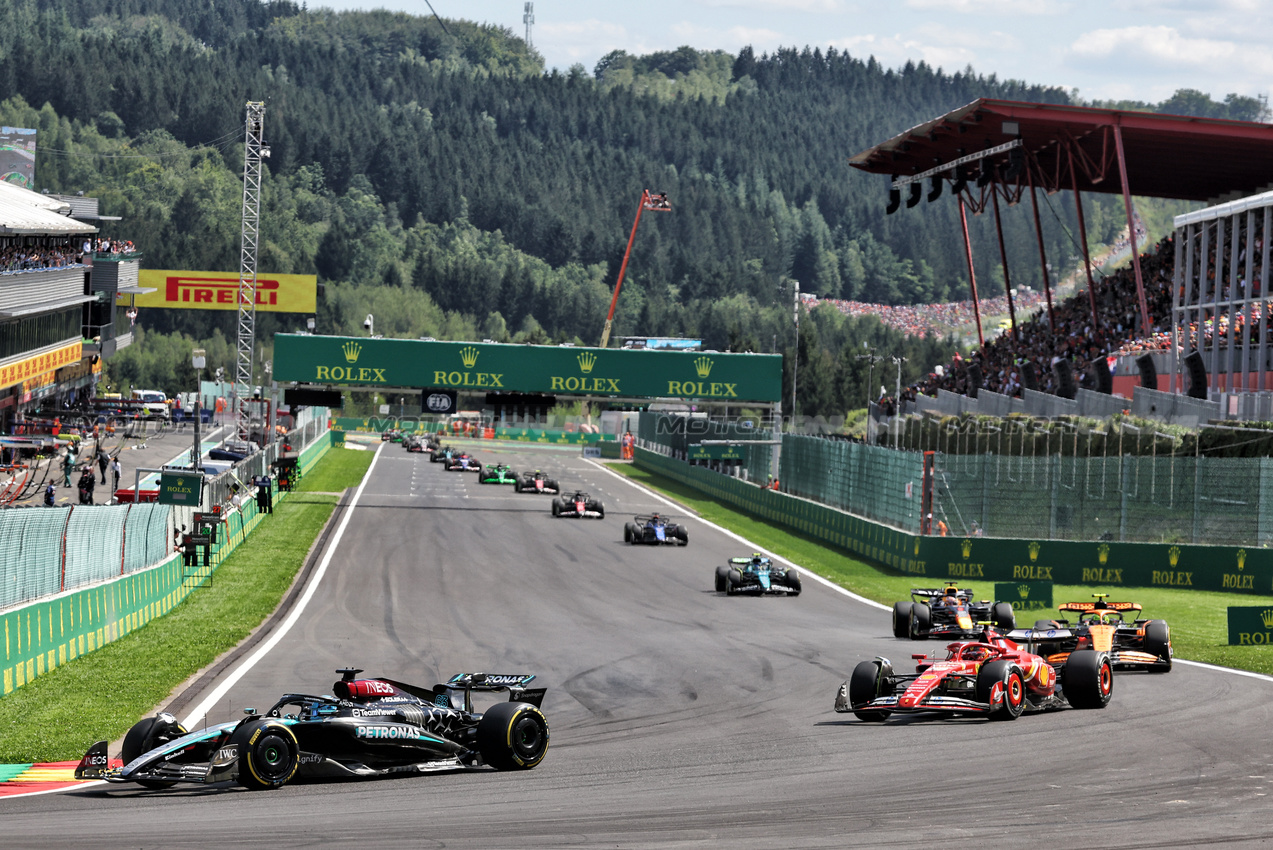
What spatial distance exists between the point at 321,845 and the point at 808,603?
20.2m

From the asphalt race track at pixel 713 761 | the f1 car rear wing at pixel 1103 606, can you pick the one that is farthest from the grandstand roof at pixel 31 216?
the f1 car rear wing at pixel 1103 606

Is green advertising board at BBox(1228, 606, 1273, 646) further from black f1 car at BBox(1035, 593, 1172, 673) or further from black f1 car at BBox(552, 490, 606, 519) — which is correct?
black f1 car at BBox(552, 490, 606, 519)

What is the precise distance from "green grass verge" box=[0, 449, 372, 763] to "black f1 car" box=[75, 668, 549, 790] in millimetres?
2601

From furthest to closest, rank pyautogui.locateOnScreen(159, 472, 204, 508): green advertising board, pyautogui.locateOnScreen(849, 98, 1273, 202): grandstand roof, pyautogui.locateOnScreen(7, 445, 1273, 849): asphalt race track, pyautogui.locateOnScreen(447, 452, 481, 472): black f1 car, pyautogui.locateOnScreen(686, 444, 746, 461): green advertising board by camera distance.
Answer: pyautogui.locateOnScreen(447, 452, 481, 472): black f1 car
pyautogui.locateOnScreen(686, 444, 746, 461): green advertising board
pyautogui.locateOnScreen(849, 98, 1273, 202): grandstand roof
pyautogui.locateOnScreen(159, 472, 204, 508): green advertising board
pyautogui.locateOnScreen(7, 445, 1273, 849): asphalt race track

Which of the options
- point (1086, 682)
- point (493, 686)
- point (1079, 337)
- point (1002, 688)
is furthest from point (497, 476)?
point (493, 686)

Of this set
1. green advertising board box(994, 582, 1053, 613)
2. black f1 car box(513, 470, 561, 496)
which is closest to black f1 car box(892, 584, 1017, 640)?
green advertising board box(994, 582, 1053, 613)

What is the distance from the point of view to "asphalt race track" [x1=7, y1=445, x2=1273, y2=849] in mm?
10156

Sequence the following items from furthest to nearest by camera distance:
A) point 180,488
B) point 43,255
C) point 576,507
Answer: point 43,255 → point 576,507 → point 180,488

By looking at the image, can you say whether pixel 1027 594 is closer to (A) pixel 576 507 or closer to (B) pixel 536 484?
(A) pixel 576 507

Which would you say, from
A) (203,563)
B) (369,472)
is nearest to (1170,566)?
(203,563)

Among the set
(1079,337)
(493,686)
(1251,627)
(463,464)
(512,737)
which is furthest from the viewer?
(463,464)

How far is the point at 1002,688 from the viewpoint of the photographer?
15.2 meters

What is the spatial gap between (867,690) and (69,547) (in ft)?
35.5

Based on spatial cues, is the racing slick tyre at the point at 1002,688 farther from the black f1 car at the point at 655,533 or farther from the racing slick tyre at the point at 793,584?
the black f1 car at the point at 655,533
